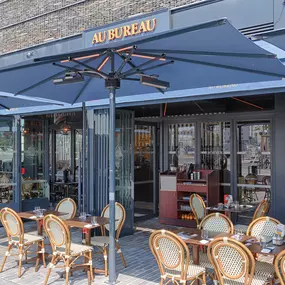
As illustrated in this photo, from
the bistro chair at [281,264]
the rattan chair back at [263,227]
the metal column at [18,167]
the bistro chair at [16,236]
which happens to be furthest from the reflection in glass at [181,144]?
the bistro chair at [281,264]

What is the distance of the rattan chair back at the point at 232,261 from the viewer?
4.11 meters

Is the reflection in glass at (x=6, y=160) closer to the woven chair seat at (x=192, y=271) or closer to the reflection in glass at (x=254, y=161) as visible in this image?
the reflection in glass at (x=254, y=161)

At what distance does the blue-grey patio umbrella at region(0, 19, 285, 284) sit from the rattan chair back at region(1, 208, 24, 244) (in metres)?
1.66

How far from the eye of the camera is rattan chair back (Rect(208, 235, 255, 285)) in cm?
411

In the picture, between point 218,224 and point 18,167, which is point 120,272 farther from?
point 18,167

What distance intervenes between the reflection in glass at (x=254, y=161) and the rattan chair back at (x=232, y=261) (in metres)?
4.79

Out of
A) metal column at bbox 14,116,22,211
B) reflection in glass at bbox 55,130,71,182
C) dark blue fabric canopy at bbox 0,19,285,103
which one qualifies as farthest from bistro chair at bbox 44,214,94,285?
reflection in glass at bbox 55,130,71,182

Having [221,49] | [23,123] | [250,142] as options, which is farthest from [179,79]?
[23,123]

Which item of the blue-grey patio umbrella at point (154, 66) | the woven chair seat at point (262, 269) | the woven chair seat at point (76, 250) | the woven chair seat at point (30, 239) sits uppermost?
the blue-grey patio umbrella at point (154, 66)

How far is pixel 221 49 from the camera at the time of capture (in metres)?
4.16

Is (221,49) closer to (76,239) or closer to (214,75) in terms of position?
(214,75)

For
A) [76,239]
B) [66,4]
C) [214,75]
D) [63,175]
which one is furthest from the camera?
[63,175]

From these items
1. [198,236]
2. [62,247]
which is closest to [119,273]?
[62,247]

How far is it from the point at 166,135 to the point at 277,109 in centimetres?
329
